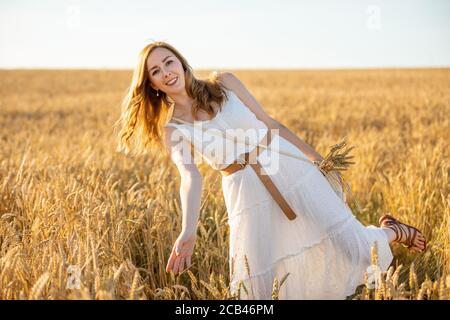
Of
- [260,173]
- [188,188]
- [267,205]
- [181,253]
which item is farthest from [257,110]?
[181,253]

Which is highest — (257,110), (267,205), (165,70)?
(165,70)

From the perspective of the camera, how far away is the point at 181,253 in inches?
70.8

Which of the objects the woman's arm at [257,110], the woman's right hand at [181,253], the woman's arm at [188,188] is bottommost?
the woman's right hand at [181,253]

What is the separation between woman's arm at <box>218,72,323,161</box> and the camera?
2361 millimetres

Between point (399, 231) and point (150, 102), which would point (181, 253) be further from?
point (399, 231)

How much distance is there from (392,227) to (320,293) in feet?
1.83

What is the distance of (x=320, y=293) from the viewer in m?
2.11

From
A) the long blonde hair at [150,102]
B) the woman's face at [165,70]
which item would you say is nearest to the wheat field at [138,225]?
the long blonde hair at [150,102]

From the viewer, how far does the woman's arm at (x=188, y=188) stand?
1.85m

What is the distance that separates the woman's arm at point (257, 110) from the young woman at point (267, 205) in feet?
0.35

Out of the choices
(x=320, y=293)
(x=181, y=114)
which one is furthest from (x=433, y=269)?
(x=181, y=114)

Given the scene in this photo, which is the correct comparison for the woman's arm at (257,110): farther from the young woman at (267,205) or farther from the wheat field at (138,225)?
the wheat field at (138,225)

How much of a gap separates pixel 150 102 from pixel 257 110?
0.55m
